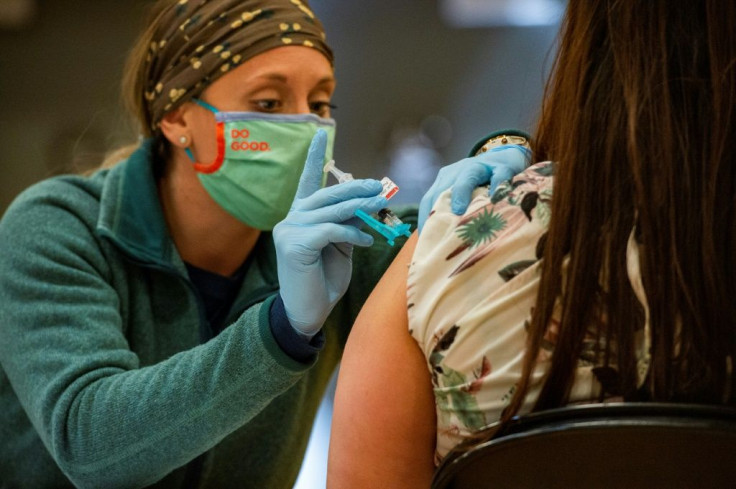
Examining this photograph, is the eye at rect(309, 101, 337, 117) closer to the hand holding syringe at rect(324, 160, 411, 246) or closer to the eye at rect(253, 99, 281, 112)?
the eye at rect(253, 99, 281, 112)

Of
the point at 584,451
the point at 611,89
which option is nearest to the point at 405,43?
the point at 611,89

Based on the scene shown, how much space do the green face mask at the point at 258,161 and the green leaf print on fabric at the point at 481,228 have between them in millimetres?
808

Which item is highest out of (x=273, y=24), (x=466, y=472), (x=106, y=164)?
(x=273, y=24)

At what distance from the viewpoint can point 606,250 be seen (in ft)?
2.94

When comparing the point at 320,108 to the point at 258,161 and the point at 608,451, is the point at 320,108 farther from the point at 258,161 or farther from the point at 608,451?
the point at 608,451

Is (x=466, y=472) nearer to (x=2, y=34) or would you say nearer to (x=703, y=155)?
(x=703, y=155)

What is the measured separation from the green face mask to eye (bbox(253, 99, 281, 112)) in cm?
2

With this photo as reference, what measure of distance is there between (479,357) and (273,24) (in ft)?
3.48

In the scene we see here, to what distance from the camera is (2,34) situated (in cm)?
362

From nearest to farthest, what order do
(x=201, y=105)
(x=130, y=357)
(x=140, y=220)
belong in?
(x=130, y=357), (x=140, y=220), (x=201, y=105)

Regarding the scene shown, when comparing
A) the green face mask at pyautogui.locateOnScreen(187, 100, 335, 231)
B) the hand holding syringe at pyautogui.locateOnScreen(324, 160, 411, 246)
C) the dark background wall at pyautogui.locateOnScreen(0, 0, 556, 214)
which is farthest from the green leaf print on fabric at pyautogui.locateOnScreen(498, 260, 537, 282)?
the dark background wall at pyautogui.locateOnScreen(0, 0, 556, 214)

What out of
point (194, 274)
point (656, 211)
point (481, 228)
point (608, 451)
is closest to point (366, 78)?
point (194, 274)

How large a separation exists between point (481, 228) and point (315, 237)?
0.96 feet

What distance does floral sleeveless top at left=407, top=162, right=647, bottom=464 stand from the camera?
3.06 feet
